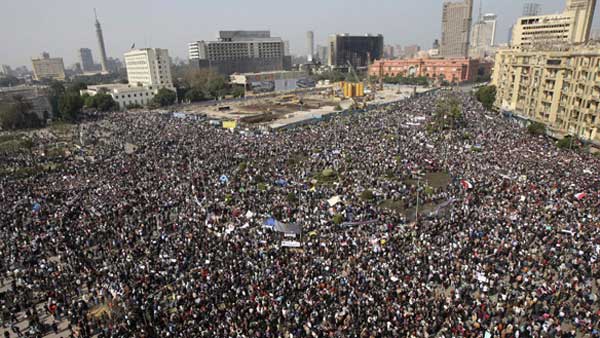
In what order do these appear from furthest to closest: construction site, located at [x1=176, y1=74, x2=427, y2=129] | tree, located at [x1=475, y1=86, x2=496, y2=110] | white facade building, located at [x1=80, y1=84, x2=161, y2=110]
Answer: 1. white facade building, located at [x1=80, y1=84, x2=161, y2=110]
2. tree, located at [x1=475, y1=86, x2=496, y2=110]
3. construction site, located at [x1=176, y1=74, x2=427, y2=129]

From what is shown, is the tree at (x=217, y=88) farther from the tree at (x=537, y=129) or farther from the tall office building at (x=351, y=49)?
the tall office building at (x=351, y=49)

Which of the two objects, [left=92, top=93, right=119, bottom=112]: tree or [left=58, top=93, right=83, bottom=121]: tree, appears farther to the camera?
[left=92, top=93, right=119, bottom=112]: tree

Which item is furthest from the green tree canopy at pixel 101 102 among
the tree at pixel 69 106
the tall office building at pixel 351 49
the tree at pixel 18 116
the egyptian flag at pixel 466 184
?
the tall office building at pixel 351 49

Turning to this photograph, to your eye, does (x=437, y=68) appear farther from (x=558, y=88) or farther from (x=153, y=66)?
(x=153, y=66)

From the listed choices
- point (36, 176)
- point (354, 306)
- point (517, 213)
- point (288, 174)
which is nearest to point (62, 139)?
point (36, 176)

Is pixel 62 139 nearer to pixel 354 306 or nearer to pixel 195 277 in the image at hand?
pixel 195 277

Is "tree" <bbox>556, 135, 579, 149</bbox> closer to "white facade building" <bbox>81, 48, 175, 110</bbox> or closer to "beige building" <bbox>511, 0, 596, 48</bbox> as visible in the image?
"beige building" <bbox>511, 0, 596, 48</bbox>

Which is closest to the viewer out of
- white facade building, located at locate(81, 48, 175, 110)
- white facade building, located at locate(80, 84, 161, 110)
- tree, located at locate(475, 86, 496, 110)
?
tree, located at locate(475, 86, 496, 110)

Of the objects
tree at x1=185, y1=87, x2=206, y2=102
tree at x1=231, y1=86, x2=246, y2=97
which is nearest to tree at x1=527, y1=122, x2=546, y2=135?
tree at x1=231, y1=86, x2=246, y2=97
